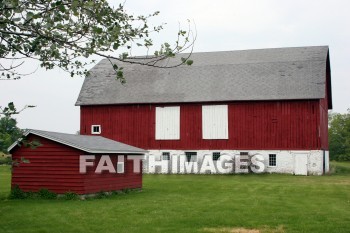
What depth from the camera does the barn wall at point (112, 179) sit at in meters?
22.8

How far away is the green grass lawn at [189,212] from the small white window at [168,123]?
56.5ft

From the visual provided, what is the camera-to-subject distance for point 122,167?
26.1 m

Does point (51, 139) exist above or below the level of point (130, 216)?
Answer: above

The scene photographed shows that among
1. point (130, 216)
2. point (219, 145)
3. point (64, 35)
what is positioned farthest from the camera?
point (219, 145)

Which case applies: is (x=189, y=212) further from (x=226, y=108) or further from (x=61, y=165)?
(x=226, y=108)

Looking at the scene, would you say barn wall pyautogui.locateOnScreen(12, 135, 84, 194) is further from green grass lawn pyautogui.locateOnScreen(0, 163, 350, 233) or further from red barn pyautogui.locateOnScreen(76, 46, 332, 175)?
red barn pyautogui.locateOnScreen(76, 46, 332, 175)

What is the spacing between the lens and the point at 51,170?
74.7 ft

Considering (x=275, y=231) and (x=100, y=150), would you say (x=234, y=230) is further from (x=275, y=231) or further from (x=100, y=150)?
(x=100, y=150)

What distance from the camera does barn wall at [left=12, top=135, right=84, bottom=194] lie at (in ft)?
73.6

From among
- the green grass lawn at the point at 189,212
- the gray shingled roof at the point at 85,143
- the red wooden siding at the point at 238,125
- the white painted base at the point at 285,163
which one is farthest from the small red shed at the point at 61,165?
the red wooden siding at the point at 238,125

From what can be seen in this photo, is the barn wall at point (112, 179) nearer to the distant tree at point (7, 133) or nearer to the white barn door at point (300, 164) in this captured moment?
the distant tree at point (7, 133)

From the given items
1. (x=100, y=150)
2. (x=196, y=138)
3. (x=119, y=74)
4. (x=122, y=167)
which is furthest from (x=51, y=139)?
(x=196, y=138)

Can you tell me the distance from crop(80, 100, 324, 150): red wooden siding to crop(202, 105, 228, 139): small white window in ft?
1.21

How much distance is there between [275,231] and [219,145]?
2835 centimetres
